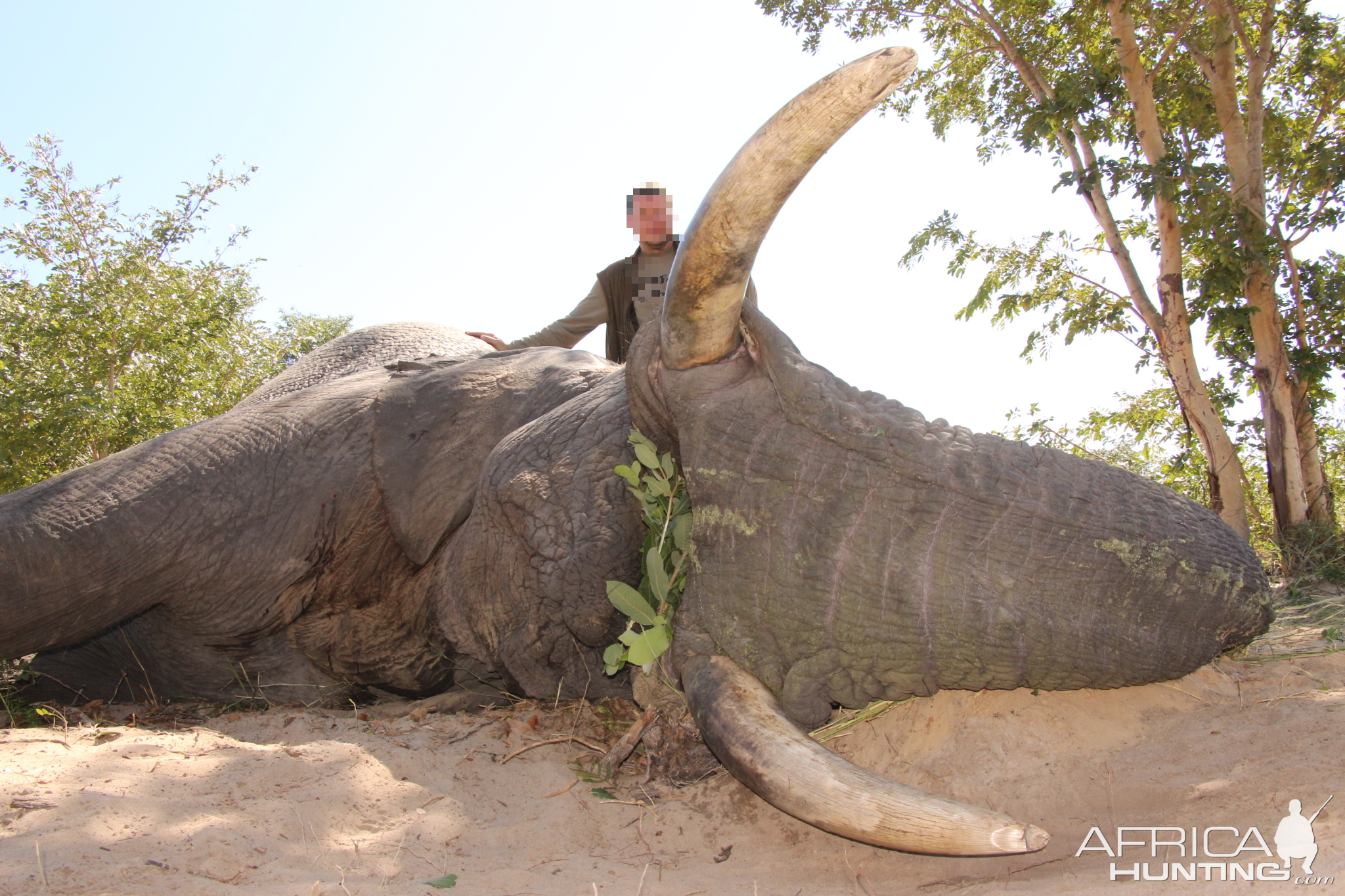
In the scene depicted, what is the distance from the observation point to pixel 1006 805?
2.34 meters

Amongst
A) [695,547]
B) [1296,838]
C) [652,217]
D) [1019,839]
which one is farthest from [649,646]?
[652,217]

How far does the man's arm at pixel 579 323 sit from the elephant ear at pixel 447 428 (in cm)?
101

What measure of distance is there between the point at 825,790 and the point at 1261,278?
24.2ft

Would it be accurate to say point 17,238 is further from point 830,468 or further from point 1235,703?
point 1235,703

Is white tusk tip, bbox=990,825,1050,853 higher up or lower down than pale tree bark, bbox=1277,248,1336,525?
lower down

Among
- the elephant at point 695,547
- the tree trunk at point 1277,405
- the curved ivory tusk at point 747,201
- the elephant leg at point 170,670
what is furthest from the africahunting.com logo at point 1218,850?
the tree trunk at point 1277,405

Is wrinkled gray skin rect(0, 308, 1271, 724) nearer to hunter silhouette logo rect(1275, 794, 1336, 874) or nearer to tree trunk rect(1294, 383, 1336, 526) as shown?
hunter silhouette logo rect(1275, 794, 1336, 874)

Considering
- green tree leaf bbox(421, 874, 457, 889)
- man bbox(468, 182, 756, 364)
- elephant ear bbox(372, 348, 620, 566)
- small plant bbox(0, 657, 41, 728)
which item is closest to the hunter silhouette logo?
green tree leaf bbox(421, 874, 457, 889)

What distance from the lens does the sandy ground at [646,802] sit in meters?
1.99

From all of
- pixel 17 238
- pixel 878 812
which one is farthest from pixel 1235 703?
pixel 17 238

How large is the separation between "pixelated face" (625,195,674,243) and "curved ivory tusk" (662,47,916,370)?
2.17 meters

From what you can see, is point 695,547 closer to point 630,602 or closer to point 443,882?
point 630,602

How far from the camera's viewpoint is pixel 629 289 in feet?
16.3

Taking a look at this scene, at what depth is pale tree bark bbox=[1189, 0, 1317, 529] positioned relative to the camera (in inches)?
296
